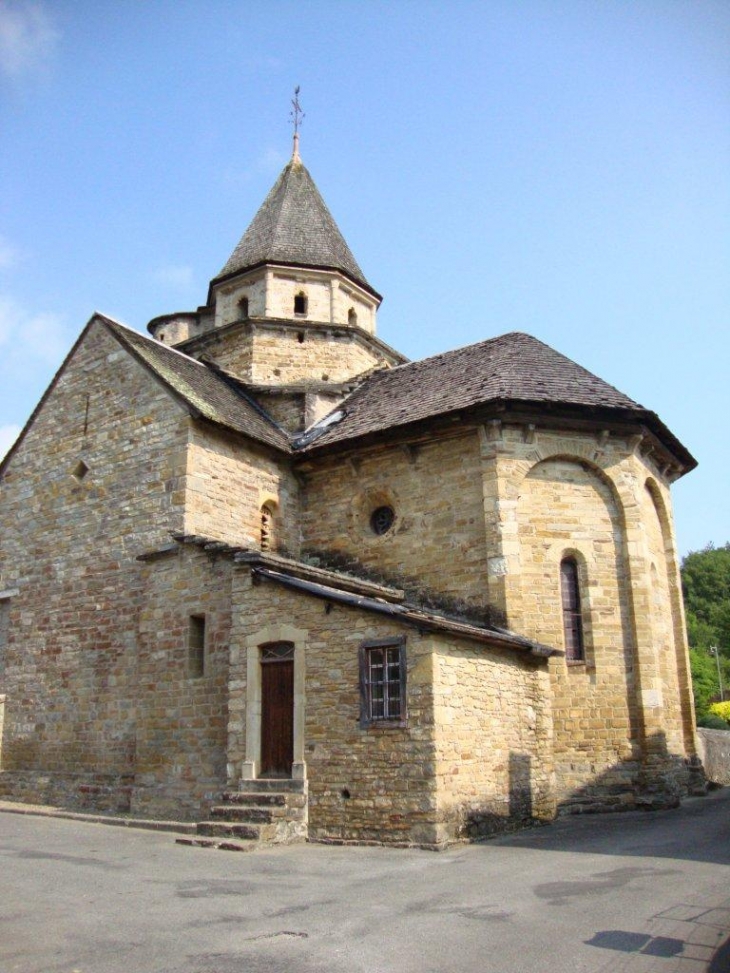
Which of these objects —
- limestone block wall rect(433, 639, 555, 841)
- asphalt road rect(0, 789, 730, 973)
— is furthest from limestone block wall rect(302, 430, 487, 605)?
asphalt road rect(0, 789, 730, 973)

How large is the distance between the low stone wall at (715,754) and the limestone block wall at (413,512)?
7.07 metres

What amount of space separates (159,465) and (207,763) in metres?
5.70

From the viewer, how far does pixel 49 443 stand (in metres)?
18.6

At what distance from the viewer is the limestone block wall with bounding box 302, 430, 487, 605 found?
51.0 ft

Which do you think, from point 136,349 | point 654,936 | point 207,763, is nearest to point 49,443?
point 136,349

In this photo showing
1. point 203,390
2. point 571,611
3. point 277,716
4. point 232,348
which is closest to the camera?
point 277,716

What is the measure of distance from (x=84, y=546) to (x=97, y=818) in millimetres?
5476

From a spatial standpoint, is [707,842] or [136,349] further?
[136,349]

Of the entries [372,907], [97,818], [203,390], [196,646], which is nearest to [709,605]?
[203,390]

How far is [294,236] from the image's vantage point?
78.3 ft

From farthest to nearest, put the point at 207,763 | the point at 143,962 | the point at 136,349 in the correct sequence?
the point at 136,349
the point at 207,763
the point at 143,962

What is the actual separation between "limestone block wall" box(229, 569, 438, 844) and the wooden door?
324 mm

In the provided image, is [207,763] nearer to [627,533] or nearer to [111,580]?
[111,580]

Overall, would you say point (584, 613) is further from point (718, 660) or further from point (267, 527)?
point (718, 660)
